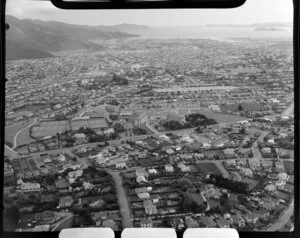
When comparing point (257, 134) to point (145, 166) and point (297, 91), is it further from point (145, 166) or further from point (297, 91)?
point (145, 166)

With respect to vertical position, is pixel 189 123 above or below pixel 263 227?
above

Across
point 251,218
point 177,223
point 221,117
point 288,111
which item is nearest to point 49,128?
point 177,223

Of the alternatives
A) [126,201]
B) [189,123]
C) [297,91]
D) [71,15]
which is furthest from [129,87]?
[297,91]

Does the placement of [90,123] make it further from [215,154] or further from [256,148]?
[256,148]

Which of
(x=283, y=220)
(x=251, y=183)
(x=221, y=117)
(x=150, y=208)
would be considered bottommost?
(x=283, y=220)

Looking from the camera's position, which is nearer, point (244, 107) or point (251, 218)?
point (251, 218)

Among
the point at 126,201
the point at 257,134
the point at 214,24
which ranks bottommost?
the point at 126,201

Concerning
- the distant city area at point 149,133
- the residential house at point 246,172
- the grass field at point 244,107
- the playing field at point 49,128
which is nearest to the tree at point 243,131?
the distant city area at point 149,133
